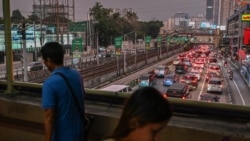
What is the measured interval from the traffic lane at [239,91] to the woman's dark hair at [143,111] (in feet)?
70.0

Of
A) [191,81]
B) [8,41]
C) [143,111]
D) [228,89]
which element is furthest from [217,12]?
[143,111]

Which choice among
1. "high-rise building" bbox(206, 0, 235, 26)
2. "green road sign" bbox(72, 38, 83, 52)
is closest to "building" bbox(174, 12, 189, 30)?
"high-rise building" bbox(206, 0, 235, 26)

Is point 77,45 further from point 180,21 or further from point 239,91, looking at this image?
point 180,21

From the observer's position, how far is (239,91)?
108ft

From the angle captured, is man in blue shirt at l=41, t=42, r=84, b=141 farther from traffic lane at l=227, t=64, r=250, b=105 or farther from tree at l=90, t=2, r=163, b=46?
tree at l=90, t=2, r=163, b=46

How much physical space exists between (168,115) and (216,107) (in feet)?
5.52

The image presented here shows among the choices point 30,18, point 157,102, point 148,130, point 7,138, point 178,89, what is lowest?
point 178,89

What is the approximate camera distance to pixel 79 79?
246 centimetres

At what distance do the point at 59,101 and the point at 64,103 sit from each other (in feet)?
0.13

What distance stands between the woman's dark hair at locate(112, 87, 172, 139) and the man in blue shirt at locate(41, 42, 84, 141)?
1009 mm

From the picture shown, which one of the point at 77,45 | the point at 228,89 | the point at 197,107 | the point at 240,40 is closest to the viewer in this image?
the point at 197,107

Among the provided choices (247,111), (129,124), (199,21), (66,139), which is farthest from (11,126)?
(199,21)

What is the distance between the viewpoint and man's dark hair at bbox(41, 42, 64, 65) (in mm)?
2352

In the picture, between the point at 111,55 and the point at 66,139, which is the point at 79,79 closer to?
the point at 66,139
